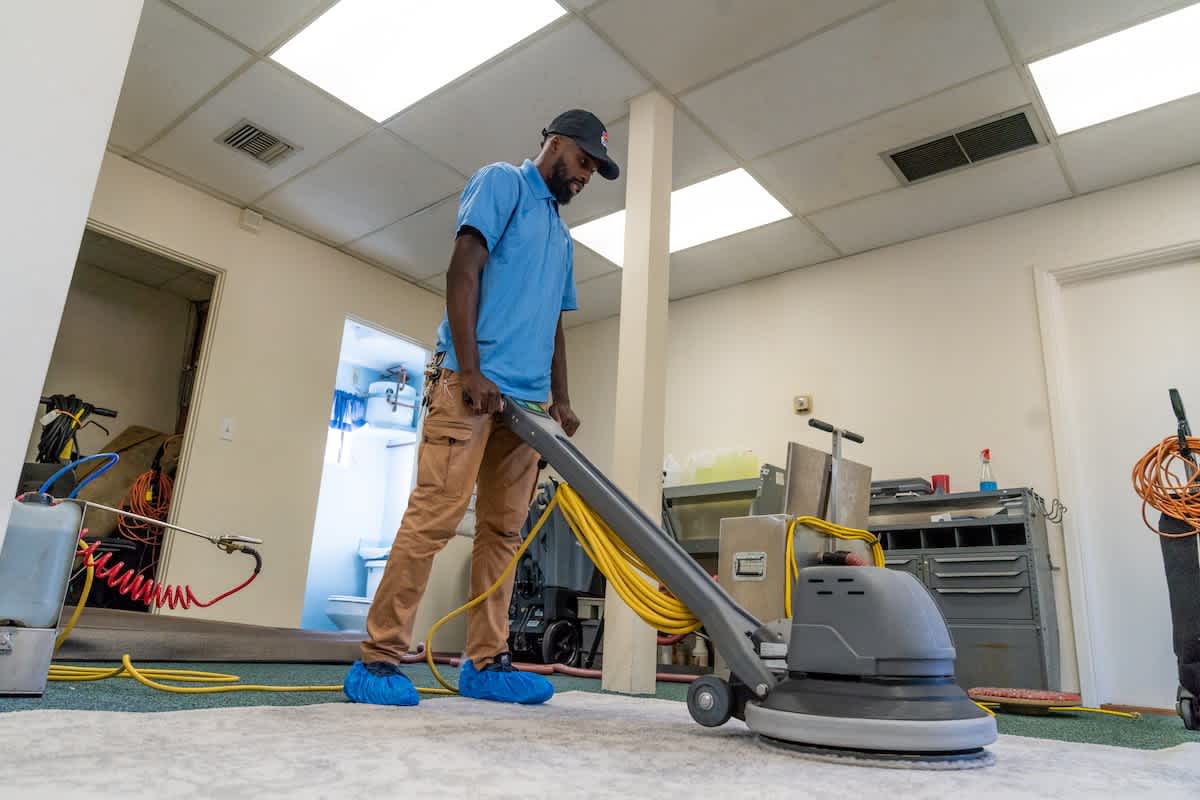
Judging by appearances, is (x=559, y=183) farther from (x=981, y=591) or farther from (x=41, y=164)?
(x=981, y=591)

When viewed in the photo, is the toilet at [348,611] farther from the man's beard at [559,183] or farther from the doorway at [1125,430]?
the doorway at [1125,430]

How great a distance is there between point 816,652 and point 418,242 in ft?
14.2

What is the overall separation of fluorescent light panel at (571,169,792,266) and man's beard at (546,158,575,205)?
2.13 meters

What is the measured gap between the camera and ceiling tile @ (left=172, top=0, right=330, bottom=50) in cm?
310

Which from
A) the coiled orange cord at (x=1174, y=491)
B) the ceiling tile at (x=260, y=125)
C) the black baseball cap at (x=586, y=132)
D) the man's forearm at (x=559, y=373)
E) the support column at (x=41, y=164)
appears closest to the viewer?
the support column at (x=41, y=164)

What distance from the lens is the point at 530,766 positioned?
3.07 feet

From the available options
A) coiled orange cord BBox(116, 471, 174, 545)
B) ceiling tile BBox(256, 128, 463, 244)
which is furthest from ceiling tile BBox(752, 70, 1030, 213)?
coiled orange cord BBox(116, 471, 174, 545)

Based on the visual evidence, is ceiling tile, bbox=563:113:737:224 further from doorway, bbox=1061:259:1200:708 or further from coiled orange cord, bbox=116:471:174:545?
coiled orange cord, bbox=116:471:174:545

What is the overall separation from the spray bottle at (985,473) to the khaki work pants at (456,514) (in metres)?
2.71

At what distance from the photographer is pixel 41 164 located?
655 mm

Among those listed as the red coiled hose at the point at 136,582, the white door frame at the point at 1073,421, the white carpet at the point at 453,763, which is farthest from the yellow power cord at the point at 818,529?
the white door frame at the point at 1073,421

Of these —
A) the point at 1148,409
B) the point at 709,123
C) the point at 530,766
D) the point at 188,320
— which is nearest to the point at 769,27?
the point at 709,123

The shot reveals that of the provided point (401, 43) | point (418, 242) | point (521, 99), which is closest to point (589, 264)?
point (418, 242)

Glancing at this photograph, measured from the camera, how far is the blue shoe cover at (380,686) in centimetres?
150
